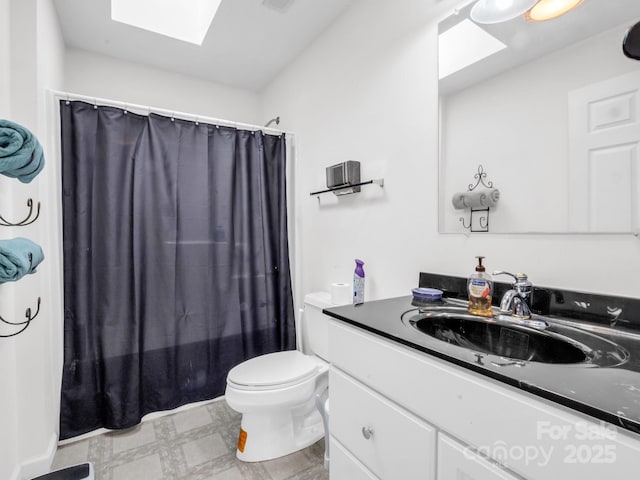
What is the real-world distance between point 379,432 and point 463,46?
140 centimetres

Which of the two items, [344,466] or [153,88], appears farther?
[153,88]

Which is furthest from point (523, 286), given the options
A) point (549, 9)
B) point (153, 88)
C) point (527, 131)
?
point (153, 88)

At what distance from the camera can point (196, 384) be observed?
2035mm

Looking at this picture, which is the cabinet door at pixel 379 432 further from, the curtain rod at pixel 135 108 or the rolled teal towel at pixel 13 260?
the curtain rod at pixel 135 108

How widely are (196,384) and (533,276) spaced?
6.54 feet

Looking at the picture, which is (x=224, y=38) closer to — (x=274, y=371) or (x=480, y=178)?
(x=480, y=178)

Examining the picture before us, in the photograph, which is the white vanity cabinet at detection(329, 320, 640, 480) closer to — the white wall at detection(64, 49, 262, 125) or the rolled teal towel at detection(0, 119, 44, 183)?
the rolled teal towel at detection(0, 119, 44, 183)

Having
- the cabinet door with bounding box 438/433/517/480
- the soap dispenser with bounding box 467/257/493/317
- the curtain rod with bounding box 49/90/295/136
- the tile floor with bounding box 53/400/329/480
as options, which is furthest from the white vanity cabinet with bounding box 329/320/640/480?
the curtain rod with bounding box 49/90/295/136

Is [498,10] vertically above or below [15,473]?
above

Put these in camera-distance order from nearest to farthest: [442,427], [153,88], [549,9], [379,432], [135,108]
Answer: [442,427]
[379,432]
[549,9]
[135,108]
[153,88]

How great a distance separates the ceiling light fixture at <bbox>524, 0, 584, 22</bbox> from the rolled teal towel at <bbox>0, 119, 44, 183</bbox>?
5.40 feet

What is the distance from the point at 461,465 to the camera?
68 cm

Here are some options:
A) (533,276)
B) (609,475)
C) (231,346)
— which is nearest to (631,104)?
(533,276)

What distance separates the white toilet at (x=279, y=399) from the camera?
1465 millimetres
